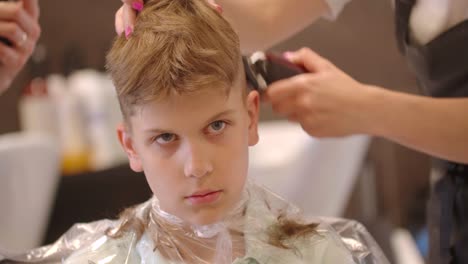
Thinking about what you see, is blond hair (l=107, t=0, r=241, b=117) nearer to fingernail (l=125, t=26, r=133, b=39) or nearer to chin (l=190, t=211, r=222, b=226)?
fingernail (l=125, t=26, r=133, b=39)

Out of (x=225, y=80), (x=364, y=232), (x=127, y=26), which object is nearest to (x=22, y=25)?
(x=127, y=26)

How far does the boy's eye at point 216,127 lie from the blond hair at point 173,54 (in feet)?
0.12

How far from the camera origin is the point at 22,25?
933 millimetres

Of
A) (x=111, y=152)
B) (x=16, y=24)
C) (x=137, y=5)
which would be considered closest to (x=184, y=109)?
(x=137, y=5)

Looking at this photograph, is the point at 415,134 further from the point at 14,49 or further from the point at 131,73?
the point at 14,49

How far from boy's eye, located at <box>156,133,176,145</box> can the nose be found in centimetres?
3

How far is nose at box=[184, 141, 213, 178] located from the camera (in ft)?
2.16

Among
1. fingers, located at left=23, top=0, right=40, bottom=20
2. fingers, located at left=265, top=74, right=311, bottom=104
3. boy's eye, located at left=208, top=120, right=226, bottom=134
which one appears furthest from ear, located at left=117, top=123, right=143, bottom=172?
fingers, located at left=23, top=0, right=40, bottom=20

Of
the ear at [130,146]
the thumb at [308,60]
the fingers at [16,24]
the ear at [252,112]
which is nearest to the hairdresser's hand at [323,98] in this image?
the thumb at [308,60]

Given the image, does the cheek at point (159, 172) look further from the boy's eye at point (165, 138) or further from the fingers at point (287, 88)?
the fingers at point (287, 88)

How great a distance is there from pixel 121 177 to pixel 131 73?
1.16 m

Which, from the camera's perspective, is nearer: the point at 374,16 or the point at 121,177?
the point at 374,16

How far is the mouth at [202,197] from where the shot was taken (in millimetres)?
681

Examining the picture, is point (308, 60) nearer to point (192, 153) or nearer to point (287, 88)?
point (287, 88)
